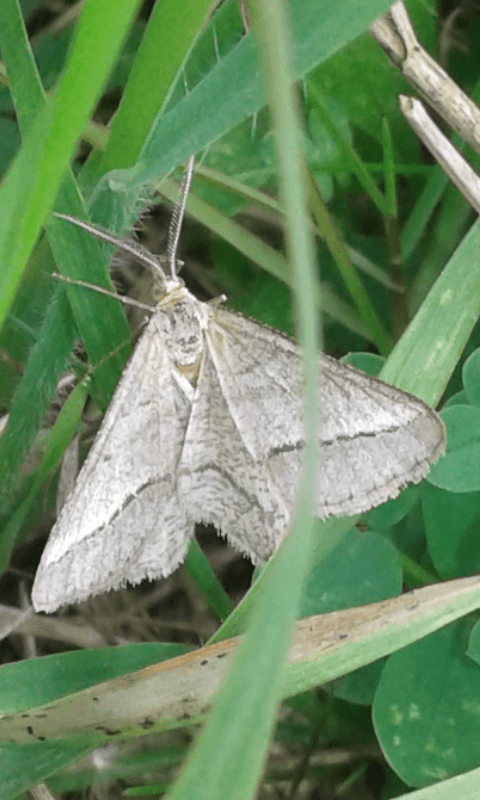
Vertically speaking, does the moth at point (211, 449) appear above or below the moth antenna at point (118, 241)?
below

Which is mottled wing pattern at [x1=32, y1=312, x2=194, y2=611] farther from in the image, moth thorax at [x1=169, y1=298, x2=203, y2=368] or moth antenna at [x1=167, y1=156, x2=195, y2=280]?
moth antenna at [x1=167, y1=156, x2=195, y2=280]

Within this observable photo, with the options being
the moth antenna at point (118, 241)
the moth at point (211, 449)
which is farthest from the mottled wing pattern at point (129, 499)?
the moth antenna at point (118, 241)

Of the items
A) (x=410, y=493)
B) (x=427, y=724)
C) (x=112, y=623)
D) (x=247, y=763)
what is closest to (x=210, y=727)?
(x=247, y=763)

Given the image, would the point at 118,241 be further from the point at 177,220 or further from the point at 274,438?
the point at 274,438

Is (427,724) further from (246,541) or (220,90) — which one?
(220,90)

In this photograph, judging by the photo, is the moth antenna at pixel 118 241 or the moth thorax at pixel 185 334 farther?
the moth thorax at pixel 185 334

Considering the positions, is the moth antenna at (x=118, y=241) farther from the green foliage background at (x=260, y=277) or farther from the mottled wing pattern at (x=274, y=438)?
the mottled wing pattern at (x=274, y=438)

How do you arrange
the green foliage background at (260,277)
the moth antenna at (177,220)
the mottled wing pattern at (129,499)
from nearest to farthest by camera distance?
the green foliage background at (260,277) < the mottled wing pattern at (129,499) < the moth antenna at (177,220)

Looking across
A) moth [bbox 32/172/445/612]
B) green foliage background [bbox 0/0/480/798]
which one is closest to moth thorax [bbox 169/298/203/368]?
moth [bbox 32/172/445/612]
